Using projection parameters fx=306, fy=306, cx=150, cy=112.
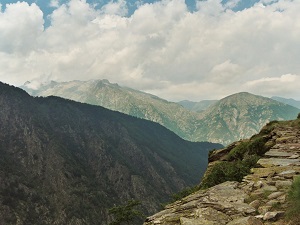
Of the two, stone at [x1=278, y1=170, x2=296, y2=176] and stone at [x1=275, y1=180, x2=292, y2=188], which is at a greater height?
stone at [x1=278, y1=170, x2=296, y2=176]

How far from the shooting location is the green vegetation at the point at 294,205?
8430 millimetres

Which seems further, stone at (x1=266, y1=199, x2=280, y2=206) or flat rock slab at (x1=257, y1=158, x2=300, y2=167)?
flat rock slab at (x1=257, y1=158, x2=300, y2=167)

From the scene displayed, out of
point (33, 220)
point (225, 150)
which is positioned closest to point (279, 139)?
point (225, 150)

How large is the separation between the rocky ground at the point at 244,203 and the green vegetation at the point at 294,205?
0.70ft

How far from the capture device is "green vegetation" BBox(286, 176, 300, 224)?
8430mm

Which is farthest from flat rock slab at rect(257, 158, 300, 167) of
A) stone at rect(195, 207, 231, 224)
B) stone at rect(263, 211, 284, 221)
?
stone at rect(263, 211, 284, 221)

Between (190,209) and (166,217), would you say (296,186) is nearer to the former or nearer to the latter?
(190,209)

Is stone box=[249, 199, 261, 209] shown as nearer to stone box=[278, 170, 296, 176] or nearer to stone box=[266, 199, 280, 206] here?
stone box=[266, 199, 280, 206]

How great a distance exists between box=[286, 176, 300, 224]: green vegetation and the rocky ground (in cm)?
21

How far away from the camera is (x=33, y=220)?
189625 mm

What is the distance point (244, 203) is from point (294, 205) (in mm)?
1895

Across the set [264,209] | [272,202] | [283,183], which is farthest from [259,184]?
[264,209]

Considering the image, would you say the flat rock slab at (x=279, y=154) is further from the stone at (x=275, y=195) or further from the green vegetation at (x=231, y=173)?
the stone at (x=275, y=195)

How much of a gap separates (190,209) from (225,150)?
94.3ft
